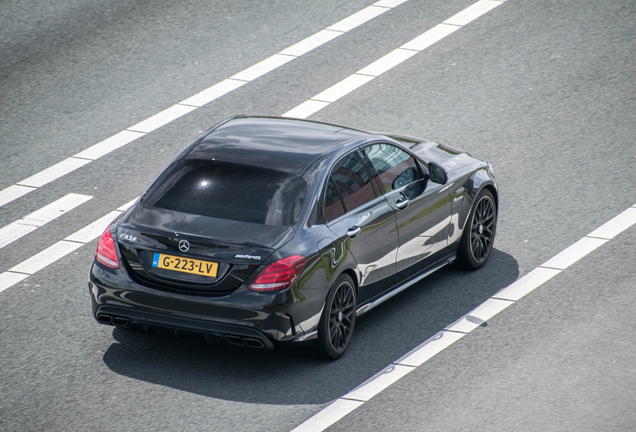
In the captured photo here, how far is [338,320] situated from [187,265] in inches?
50.4

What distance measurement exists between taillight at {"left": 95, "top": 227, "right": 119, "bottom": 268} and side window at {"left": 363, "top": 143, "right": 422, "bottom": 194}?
2.20m

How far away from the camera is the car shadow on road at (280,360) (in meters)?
6.91

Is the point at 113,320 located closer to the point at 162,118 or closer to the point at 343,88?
the point at 162,118

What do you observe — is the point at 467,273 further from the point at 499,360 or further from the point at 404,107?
the point at 404,107

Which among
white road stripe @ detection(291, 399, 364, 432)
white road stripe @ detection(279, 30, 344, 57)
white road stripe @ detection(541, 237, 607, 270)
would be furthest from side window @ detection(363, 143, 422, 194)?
white road stripe @ detection(279, 30, 344, 57)

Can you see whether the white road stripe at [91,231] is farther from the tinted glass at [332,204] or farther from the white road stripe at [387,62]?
the white road stripe at [387,62]

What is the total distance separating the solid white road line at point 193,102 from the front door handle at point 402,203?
452cm

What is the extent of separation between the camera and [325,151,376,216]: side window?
24.6ft

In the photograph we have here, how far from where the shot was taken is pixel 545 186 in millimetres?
10805

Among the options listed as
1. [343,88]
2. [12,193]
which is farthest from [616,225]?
[12,193]

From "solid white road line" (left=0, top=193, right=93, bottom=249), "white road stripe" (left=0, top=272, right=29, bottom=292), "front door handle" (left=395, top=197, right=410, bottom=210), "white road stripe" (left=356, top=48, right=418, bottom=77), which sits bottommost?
"white road stripe" (left=0, top=272, right=29, bottom=292)

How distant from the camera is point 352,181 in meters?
7.66

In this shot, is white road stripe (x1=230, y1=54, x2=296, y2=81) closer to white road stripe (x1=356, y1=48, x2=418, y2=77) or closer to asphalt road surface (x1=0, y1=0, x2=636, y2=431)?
asphalt road surface (x1=0, y1=0, x2=636, y2=431)

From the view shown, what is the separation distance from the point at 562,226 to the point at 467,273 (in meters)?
1.43
